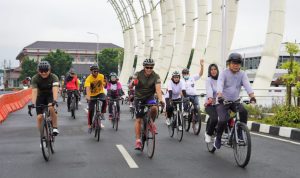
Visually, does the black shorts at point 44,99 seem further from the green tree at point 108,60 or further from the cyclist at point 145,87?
the green tree at point 108,60

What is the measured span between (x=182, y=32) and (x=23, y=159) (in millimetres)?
26920

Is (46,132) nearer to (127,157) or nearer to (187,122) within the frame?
(127,157)

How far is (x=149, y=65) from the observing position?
880cm

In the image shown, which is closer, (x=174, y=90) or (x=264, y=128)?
(x=174, y=90)

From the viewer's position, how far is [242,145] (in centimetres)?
741

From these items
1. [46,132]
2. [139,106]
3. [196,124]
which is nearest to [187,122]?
[196,124]

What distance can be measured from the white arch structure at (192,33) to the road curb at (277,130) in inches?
221

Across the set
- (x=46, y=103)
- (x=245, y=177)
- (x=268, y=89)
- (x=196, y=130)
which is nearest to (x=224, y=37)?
(x=268, y=89)

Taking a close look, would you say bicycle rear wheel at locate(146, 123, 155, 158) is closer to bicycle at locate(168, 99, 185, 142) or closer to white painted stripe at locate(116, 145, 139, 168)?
white painted stripe at locate(116, 145, 139, 168)

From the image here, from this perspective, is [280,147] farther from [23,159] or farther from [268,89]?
[268,89]

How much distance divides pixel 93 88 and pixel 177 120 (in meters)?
2.37

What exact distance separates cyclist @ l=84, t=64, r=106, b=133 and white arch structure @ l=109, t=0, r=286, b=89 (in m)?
8.05

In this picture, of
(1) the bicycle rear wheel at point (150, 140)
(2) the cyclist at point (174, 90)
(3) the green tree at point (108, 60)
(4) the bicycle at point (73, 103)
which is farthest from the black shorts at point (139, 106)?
(3) the green tree at point (108, 60)

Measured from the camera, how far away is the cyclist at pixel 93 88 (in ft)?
38.9
